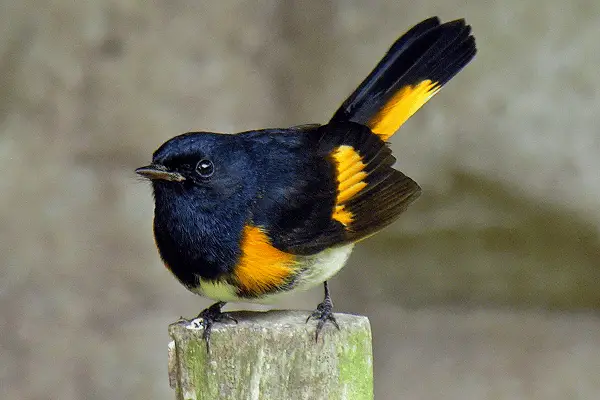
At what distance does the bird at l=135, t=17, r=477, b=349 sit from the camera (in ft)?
7.60

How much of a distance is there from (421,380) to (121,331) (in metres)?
1.21

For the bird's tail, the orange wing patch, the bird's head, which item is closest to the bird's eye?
the bird's head

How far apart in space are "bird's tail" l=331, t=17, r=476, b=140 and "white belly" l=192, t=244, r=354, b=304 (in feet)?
1.44

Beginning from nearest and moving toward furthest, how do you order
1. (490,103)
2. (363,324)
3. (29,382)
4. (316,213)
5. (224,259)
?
(363,324)
(224,259)
(316,213)
(490,103)
(29,382)

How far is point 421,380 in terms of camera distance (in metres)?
4.03

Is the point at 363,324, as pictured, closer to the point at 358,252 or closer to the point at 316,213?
the point at 316,213

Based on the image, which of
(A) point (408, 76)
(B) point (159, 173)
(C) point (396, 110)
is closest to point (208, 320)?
(B) point (159, 173)

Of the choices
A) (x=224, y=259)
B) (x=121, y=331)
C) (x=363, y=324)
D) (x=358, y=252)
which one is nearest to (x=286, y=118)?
(x=358, y=252)

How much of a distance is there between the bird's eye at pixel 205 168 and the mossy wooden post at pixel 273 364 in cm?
43

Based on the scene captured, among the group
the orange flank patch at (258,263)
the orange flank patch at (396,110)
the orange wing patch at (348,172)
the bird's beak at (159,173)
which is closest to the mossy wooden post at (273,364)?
the orange flank patch at (258,263)

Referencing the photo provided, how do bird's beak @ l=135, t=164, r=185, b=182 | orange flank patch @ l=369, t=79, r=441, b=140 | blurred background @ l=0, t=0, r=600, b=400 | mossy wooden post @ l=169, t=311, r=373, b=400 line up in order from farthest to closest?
blurred background @ l=0, t=0, r=600, b=400
orange flank patch @ l=369, t=79, r=441, b=140
bird's beak @ l=135, t=164, r=185, b=182
mossy wooden post @ l=169, t=311, r=373, b=400

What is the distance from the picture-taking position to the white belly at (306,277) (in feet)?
7.71

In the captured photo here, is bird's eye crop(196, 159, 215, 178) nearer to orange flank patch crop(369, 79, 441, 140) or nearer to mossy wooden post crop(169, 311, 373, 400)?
mossy wooden post crop(169, 311, 373, 400)

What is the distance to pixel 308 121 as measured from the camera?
3863 mm
